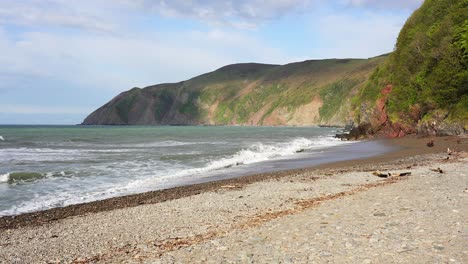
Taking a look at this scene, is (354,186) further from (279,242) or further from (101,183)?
(101,183)

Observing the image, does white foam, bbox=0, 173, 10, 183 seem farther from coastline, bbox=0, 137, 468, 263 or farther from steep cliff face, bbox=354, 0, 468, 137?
steep cliff face, bbox=354, 0, 468, 137

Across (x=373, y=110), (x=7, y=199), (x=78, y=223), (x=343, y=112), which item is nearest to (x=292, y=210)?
(x=78, y=223)

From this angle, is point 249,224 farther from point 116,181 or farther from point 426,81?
point 426,81

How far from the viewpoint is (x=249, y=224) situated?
33.3 feet

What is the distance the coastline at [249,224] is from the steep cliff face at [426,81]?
2780 centimetres

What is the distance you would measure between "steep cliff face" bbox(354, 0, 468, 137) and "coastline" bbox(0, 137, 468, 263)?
27.8 meters

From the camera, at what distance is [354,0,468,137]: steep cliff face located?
40.1 m

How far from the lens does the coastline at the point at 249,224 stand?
7609mm

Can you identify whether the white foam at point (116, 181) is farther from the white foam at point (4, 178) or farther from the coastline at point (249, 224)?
the coastline at point (249, 224)

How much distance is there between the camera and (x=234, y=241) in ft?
27.9

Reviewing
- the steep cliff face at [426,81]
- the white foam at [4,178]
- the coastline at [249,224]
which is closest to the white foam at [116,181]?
the white foam at [4,178]

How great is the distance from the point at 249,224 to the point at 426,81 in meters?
42.6

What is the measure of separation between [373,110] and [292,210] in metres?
49.0

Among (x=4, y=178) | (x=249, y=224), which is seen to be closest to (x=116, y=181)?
(x=4, y=178)
